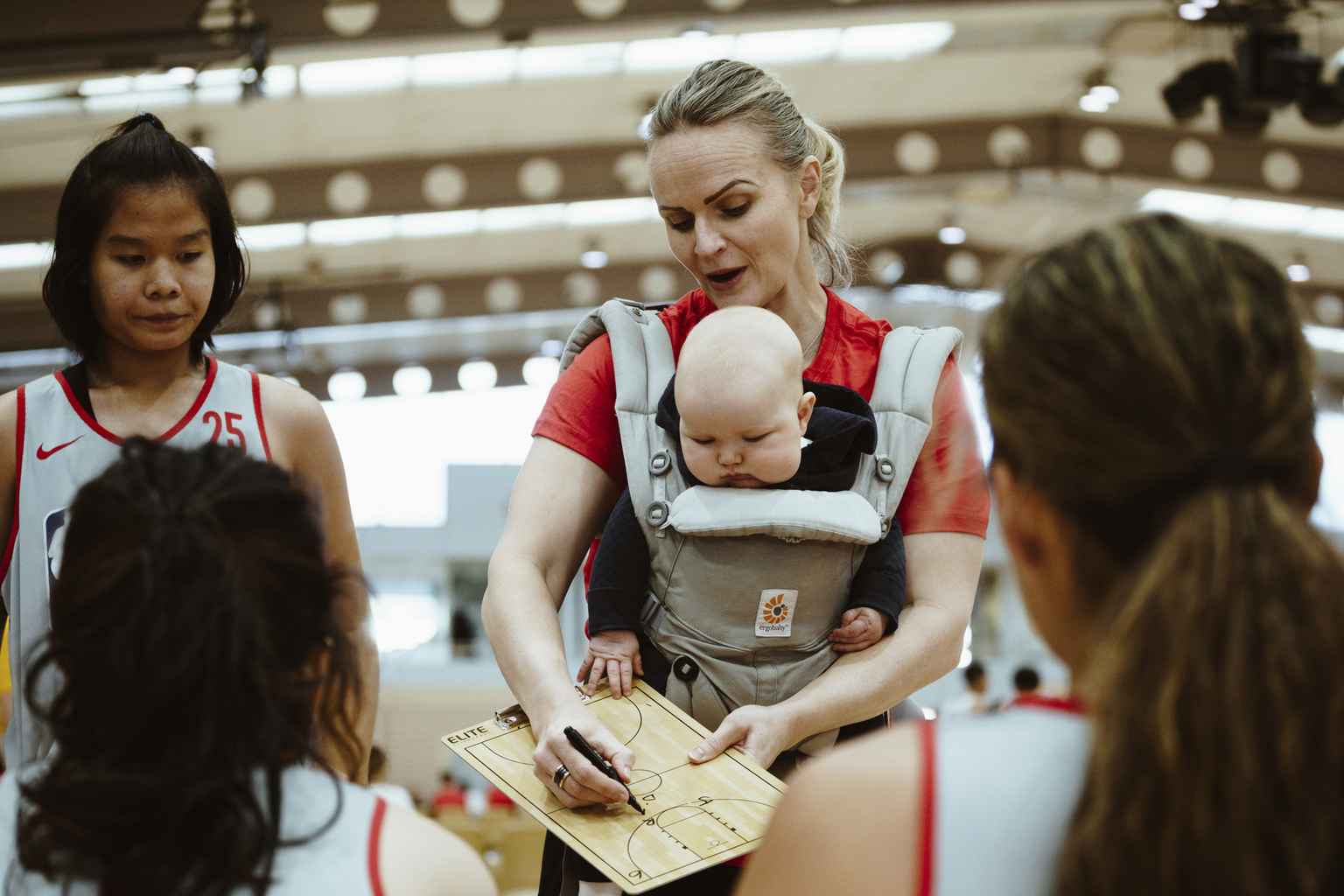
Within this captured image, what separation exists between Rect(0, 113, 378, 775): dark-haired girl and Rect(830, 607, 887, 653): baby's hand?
2.45ft

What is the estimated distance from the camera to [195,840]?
1.05 m

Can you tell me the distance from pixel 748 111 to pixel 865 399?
1.65 ft

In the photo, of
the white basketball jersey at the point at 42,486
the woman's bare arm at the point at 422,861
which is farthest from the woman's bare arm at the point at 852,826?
the white basketball jersey at the point at 42,486

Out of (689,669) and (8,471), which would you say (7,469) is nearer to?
(8,471)

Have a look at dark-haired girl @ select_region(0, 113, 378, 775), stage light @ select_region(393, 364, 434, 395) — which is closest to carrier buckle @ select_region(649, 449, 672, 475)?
dark-haired girl @ select_region(0, 113, 378, 775)

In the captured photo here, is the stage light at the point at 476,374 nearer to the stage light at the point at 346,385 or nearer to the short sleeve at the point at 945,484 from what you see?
the stage light at the point at 346,385

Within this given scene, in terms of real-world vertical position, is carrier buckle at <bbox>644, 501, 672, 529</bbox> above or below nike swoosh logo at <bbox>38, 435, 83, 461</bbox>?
below

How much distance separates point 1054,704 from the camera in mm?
1030

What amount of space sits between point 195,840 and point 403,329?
46.2 feet

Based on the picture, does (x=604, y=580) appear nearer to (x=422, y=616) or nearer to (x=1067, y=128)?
(x=1067, y=128)

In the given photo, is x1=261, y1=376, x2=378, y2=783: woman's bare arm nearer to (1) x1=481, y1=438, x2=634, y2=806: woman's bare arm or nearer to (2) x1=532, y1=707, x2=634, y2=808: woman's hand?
(1) x1=481, y1=438, x2=634, y2=806: woman's bare arm

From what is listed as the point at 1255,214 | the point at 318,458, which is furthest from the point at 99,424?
the point at 1255,214

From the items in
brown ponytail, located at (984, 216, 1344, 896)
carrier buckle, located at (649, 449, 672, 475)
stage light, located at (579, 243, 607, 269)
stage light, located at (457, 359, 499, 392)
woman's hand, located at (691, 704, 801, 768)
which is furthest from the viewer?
stage light, located at (457, 359, 499, 392)

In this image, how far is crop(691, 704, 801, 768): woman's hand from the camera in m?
1.67
